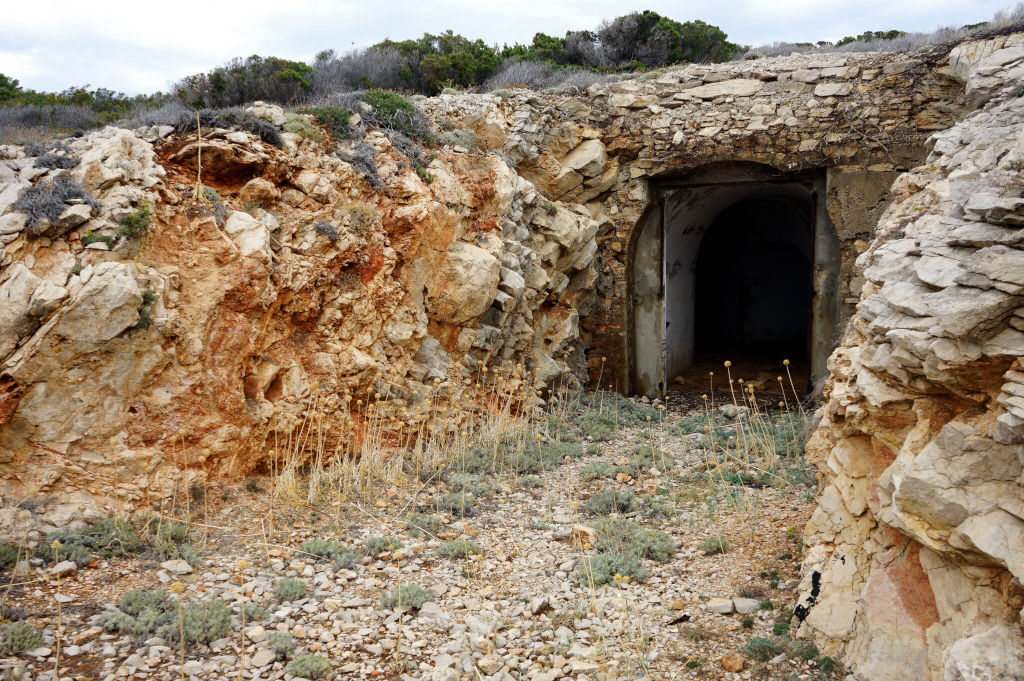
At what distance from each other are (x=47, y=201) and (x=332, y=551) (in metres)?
3.46

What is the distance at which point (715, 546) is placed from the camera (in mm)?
5367

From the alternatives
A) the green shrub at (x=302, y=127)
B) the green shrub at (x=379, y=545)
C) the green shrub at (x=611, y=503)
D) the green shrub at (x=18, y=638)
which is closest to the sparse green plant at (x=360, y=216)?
the green shrub at (x=302, y=127)

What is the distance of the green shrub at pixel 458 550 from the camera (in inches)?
208

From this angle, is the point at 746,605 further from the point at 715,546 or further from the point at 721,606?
the point at 715,546

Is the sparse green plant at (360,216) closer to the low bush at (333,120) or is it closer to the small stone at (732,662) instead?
the low bush at (333,120)

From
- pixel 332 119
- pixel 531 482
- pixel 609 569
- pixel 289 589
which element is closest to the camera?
pixel 289 589

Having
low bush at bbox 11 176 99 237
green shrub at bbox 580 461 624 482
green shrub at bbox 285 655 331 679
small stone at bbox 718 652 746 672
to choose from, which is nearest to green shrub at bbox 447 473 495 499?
green shrub at bbox 580 461 624 482

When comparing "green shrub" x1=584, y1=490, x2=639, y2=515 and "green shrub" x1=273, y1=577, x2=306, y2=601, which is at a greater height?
"green shrub" x1=273, y1=577, x2=306, y2=601

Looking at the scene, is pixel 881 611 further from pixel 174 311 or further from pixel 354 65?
pixel 354 65

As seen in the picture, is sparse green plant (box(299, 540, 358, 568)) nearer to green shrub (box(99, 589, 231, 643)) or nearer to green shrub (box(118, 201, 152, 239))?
green shrub (box(99, 589, 231, 643))

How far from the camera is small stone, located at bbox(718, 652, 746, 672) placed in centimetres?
391

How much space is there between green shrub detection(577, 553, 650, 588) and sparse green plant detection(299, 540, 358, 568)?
5.51 ft

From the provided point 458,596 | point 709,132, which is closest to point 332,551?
point 458,596

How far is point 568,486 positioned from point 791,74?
22.1ft
